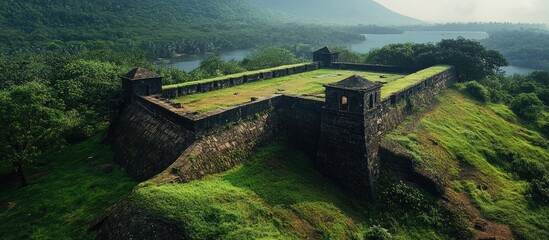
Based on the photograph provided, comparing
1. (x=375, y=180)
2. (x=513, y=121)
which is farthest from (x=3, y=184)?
(x=513, y=121)

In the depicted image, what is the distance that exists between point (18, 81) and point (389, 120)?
28457mm

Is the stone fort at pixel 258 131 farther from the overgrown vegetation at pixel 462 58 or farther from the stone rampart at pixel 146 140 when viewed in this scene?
the overgrown vegetation at pixel 462 58

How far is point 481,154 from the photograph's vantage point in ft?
64.0

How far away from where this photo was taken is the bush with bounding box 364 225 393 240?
522 inches

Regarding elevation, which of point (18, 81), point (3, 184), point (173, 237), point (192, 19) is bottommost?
point (3, 184)

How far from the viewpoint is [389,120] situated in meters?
18.9

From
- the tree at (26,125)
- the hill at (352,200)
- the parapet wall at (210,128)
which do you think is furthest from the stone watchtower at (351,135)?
the tree at (26,125)

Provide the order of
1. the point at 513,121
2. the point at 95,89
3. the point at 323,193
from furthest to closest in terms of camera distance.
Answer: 1. the point at 513,121
2. the point at 95,89
3. the point at 323,193

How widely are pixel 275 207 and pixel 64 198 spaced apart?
31.0 feet

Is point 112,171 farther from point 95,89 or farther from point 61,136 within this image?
point 95,89

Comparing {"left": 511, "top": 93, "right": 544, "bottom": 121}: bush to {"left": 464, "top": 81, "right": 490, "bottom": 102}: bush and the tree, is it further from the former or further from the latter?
the tree

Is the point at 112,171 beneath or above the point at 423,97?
beneath

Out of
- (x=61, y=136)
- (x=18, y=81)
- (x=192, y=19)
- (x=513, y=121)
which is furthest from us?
(x=192, y=19)

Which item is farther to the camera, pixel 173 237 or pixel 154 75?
pixel 154 75
